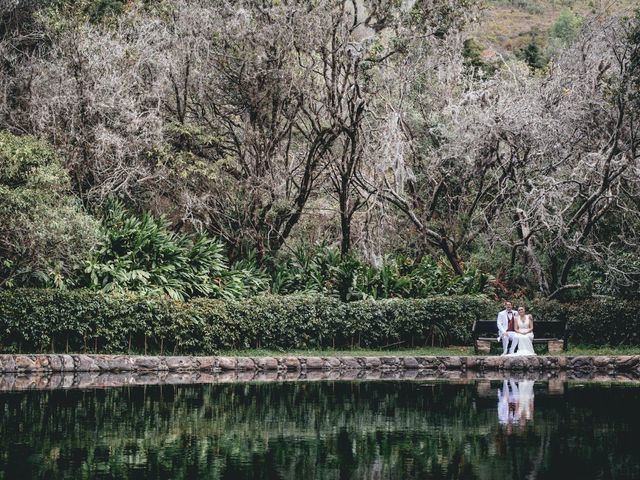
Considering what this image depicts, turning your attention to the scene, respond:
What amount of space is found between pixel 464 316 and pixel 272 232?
19.3ft

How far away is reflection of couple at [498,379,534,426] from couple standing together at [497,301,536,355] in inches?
118

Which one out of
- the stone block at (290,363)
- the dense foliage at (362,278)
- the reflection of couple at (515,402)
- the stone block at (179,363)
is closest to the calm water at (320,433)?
the reflection of couple at (515,402)

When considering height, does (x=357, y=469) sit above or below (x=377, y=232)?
below

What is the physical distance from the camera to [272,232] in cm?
2559

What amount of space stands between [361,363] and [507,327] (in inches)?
136

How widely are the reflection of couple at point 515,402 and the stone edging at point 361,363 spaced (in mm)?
2344

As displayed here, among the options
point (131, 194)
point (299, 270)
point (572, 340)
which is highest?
point (131, 194)

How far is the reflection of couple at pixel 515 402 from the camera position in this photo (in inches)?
463

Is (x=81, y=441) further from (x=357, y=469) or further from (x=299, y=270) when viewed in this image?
(x=299, y=270)

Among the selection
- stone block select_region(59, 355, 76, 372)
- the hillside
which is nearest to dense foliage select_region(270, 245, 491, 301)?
stone block select_region(59, 355, 76, 372)

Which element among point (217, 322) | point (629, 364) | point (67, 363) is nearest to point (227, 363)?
point (217, 322)

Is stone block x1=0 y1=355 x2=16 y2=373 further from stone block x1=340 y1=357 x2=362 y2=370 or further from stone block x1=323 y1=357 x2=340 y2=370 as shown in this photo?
stone block x1=340 y1=357 x2=362 y2=370

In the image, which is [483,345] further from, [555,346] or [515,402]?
[515,402]

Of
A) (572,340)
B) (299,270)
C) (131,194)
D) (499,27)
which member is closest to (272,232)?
(299,270)
